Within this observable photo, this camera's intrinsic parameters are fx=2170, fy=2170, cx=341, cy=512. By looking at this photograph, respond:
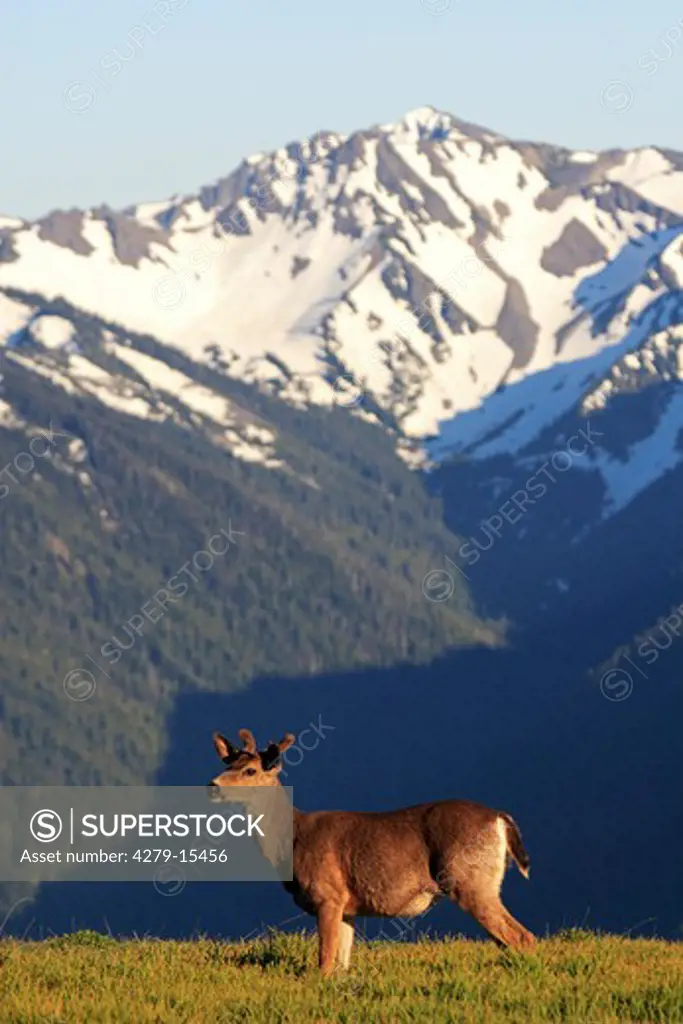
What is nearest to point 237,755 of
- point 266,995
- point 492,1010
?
point 266,995

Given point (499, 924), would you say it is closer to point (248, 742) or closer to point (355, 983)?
point (355, 983)

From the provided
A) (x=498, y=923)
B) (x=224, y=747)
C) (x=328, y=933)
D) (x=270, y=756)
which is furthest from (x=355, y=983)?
(x=224, y=747)

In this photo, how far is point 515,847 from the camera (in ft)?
94.1

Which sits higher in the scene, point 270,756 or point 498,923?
point 270,756

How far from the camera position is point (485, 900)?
28.4 m

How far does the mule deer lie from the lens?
2831 cm

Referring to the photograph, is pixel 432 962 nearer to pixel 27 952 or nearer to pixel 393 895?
pixel 393 895

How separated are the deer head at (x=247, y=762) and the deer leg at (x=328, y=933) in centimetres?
183

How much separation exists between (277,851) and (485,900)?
2.83 meters

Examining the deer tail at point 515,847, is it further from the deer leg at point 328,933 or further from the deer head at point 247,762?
the deer head at point 247,762

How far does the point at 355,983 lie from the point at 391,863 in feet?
6.73

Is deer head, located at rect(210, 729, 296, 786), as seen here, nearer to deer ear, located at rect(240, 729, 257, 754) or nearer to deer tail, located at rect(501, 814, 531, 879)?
deer ear, located at rect(240, 729, 257, 754)

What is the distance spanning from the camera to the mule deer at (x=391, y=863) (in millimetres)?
28312

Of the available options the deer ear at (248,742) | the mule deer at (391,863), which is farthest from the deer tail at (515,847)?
the deer ear at (248,742)
